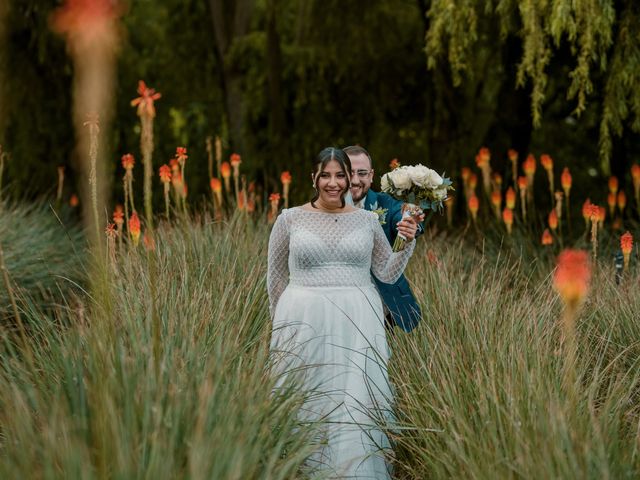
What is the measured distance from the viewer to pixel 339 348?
4.51 m

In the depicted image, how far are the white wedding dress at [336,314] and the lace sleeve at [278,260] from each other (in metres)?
0.01

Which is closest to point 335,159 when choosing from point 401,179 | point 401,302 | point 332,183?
point 332,183

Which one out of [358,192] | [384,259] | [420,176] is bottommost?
[384,259]

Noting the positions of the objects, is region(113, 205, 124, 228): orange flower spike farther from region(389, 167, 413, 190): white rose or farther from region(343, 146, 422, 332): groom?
region(389, 167, 413, 190): white rose

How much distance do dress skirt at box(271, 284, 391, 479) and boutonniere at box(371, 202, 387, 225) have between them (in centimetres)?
36

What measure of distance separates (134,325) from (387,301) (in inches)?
50.9

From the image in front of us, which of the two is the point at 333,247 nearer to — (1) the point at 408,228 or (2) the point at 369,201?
(1) the point at 408,228

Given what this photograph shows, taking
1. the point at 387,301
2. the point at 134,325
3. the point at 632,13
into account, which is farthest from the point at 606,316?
the point at 632,13

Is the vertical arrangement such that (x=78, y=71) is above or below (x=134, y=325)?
above

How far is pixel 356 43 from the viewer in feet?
40.2

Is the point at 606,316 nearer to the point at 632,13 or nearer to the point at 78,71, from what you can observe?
the point at 632,13

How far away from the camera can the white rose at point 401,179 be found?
177 inches

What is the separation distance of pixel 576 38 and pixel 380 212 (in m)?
4.07

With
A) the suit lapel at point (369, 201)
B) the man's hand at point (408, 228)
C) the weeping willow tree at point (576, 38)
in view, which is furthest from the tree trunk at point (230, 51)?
the man's hand at point (408, 228)
